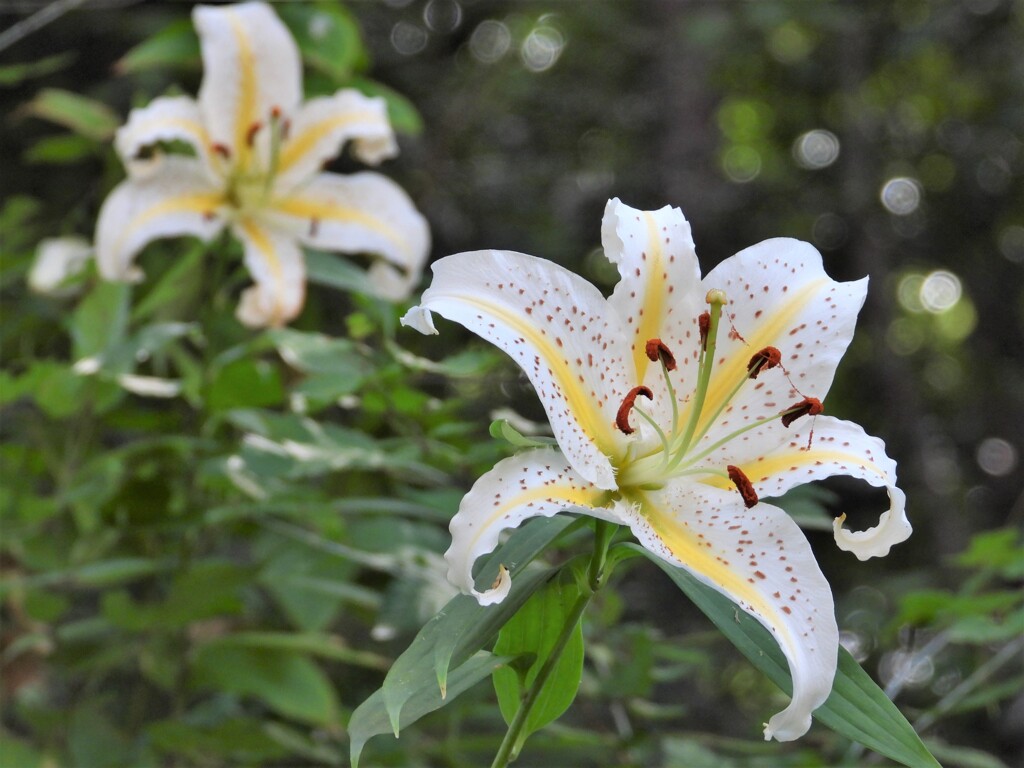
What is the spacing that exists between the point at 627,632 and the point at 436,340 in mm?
834

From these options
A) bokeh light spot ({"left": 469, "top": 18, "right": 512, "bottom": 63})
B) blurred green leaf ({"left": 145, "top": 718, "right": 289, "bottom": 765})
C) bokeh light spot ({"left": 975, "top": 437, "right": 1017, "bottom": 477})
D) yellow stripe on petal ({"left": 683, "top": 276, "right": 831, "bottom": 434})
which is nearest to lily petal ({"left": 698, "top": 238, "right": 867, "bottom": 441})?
yellow stripe on petal ({"left": 683, "top": 276, "right": 831, "bottom": 434})

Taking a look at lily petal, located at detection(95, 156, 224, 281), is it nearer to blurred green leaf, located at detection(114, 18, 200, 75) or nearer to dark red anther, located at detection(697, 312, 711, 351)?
blurred green leaf, located at detection(114, 18, 200, 75)

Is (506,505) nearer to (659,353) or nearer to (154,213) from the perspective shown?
(659,353)

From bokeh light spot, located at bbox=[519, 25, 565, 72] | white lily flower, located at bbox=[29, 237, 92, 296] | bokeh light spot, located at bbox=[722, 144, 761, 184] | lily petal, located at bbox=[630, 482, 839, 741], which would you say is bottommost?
bokeh light spot, located at bbox=[722, 144, 761, 184]

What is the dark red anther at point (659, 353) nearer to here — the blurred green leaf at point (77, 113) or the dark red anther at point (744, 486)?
the dark red anther at point (744, 486)

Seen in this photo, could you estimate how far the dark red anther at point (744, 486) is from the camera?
0.52 meters

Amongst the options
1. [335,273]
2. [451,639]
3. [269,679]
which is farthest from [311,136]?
[451,639]

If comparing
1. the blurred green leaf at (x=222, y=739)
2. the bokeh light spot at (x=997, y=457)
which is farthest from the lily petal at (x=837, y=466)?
the bokeh light spot at (x=997, y=457)

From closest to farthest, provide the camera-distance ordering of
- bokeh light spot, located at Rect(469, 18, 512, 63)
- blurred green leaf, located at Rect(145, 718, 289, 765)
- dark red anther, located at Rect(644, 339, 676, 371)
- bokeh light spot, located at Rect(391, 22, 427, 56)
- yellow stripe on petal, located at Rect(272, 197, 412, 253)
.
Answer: dark red anther, located at Rect(644, 339, 676, 371), blurred green leaf, located at Rect(145, 718, 289, 765), yellow stripe on petal, located at Rect(272, 197, 412, 253), bokeh light spot, located at Rect(391, 22, 427, 56), bokeh light spot, located at Rect(469, 18, 512, 63)

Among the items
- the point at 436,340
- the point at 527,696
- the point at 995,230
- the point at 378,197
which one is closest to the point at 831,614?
the point at 527,696

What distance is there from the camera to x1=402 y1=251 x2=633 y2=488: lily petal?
1.64 feet

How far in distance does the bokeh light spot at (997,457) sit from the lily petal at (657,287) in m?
2.21

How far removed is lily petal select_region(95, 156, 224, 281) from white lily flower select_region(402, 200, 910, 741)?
0.53m

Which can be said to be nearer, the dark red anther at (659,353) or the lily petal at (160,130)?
the dark red anther at (659,353)
